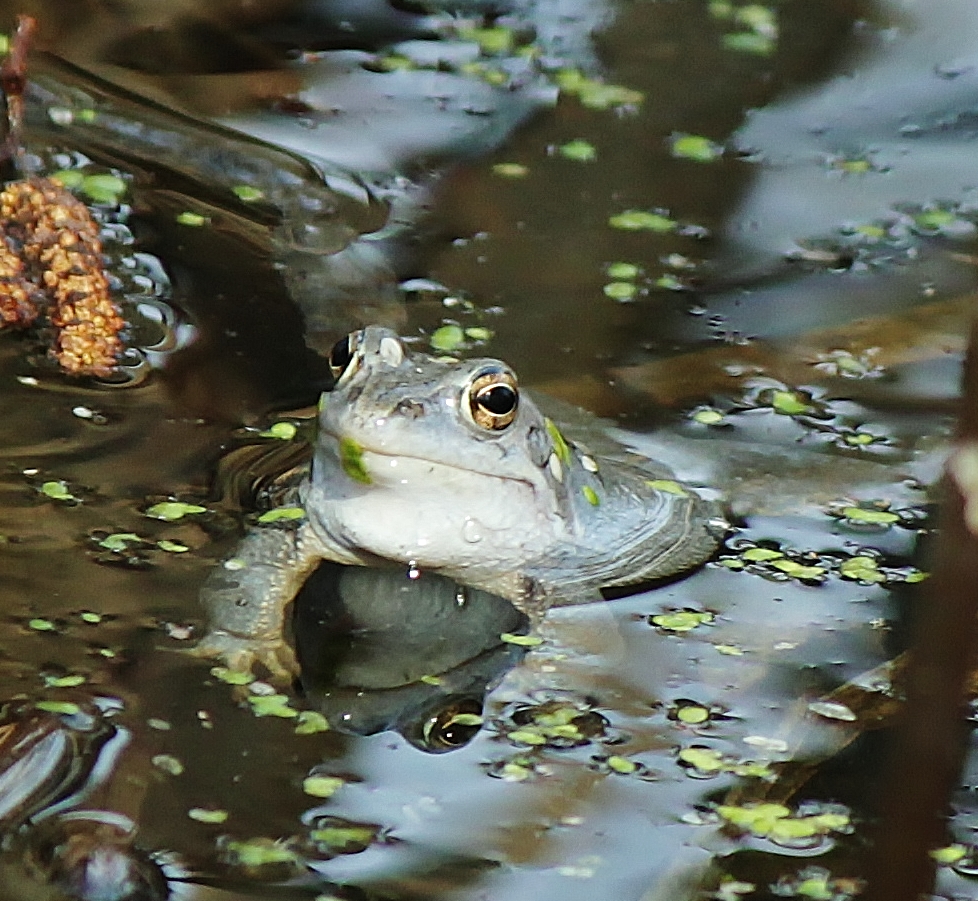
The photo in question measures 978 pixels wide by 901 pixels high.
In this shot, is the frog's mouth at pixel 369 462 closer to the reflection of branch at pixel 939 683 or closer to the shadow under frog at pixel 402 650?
the shadow under frog at pixel 402 650

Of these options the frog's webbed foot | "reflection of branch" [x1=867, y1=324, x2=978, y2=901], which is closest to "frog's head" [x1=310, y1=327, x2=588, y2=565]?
the frog's webbed foot

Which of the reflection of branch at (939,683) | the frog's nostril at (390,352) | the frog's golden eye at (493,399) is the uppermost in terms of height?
the frog's nostril at (390,352)

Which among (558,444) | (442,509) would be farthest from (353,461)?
(558,444)

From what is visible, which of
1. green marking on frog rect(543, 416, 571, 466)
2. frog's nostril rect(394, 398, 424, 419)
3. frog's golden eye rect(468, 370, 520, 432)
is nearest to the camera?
frog's nostril rect(394, 398, 424, 419)

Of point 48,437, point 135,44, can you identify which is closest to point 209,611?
point 48,437

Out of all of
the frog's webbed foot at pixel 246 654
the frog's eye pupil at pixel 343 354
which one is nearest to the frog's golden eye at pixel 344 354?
the frog's eye pupil at pixel 343 354

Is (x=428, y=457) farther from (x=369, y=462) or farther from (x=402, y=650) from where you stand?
(x=402, y=650)

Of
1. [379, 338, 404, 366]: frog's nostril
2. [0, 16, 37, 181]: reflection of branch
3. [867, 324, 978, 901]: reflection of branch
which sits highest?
[0, 16, 37, 181]: reflection of branch

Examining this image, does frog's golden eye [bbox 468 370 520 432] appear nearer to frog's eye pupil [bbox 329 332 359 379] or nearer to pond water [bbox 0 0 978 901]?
frog's eye pupil [bbox 329 332 359 379]
